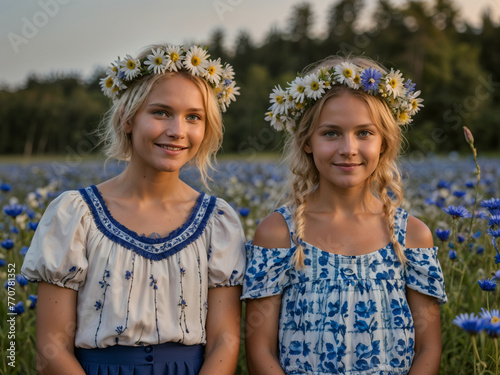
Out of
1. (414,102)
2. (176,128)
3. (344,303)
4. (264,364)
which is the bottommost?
(264,364)

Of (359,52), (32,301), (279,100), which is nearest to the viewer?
(279,100)

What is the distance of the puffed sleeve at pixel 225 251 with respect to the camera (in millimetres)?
2225

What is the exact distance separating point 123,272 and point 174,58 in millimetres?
841

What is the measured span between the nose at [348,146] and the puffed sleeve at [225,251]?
0.53m

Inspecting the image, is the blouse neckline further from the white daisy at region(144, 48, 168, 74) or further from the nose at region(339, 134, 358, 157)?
the nose at region(339, 134, 358, 157)

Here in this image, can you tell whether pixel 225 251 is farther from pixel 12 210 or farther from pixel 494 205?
pixel 12 210

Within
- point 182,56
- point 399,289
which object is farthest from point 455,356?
point 182,56

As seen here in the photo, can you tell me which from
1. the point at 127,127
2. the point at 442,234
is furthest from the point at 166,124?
the point at 442,234

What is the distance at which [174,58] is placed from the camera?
87.0 inches

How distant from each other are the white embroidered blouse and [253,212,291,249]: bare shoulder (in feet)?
0.49

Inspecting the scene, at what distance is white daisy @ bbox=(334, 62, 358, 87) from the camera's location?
2305mm

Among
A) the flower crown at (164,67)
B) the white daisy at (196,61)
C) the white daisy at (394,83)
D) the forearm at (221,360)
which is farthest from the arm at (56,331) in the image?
the white daisy at (394,83)

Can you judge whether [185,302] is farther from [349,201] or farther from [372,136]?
[372,136]

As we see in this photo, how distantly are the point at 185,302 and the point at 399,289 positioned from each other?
843 mm
